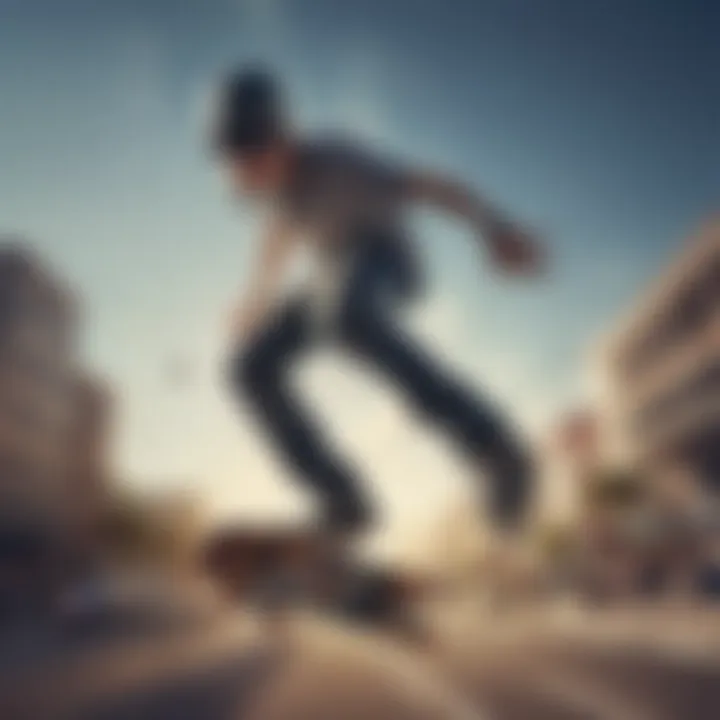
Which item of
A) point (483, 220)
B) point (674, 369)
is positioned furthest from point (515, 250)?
point (674, 369)

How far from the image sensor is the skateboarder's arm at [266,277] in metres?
1.86

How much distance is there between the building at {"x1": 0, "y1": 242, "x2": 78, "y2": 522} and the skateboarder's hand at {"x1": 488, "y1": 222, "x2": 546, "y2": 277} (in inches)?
36.6

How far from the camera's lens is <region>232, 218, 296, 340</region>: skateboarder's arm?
1858mm

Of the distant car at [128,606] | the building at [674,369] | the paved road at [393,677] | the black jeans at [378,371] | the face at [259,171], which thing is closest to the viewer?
the paved road at [393,677]

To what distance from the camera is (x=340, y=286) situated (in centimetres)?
180

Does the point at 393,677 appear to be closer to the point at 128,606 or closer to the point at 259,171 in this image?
the point at 128,606

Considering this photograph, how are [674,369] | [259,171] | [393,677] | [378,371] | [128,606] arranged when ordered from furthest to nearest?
[674,369]
[259,171]
[378,371]
[128,606]
[393,677]

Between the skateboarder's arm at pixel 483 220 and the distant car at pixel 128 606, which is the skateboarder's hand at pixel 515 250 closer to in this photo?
the skateboarder's arm at pixel 483 220

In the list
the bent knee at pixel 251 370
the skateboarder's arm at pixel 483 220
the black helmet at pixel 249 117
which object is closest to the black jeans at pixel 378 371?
the bent knee at pixel 251 370

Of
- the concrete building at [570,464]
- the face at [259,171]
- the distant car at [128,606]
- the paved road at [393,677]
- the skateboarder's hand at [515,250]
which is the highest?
the face at [259,171]

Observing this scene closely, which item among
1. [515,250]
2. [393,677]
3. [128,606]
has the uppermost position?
[515,250]

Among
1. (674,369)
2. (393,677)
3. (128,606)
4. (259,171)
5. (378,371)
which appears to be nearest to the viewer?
(393,677)

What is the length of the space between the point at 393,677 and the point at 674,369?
1361 mm

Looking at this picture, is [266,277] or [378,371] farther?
[266,277]
